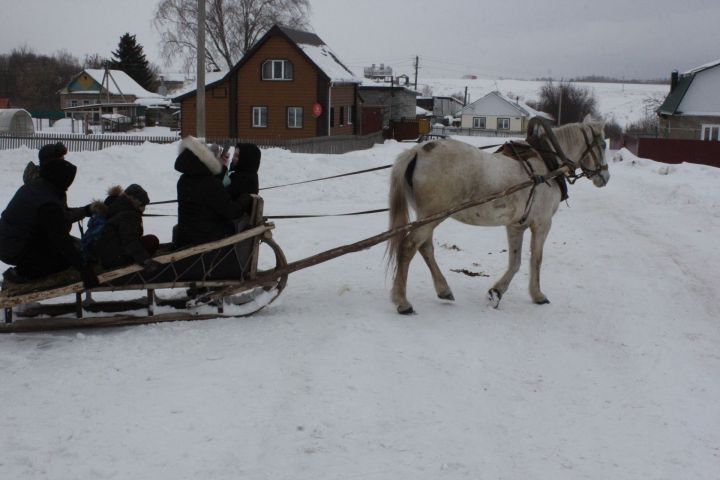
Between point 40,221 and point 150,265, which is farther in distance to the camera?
point 150,265

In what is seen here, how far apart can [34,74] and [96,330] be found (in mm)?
90121

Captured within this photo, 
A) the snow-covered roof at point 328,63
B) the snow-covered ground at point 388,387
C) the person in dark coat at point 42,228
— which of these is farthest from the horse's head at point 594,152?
the snow-covered roof at point 328,63

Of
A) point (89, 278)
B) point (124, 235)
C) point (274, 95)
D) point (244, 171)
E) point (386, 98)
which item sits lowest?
point (89, 278)

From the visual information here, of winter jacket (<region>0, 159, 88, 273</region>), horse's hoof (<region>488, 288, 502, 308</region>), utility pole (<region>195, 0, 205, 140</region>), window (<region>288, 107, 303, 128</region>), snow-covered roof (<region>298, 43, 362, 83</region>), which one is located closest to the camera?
winter jacket (<region>0, 159, 88, 273</region>)

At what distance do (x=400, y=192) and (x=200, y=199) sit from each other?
6.67 feet

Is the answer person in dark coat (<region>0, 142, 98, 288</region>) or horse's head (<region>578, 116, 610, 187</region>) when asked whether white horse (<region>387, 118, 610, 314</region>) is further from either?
person in dark coat (<region>0, 142, 98, 288</region>)

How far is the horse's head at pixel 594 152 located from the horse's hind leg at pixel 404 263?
2332 mm

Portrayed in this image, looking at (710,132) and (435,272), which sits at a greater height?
(710,132)

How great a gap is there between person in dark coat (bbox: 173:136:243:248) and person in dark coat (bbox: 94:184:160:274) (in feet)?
1.27

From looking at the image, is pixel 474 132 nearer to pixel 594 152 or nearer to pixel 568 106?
pixel 568 106

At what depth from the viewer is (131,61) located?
7181 cm

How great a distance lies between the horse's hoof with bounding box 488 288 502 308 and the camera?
296 inches

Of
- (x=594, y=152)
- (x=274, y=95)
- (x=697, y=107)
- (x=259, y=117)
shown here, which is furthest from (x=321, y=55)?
(x=594, y=152)

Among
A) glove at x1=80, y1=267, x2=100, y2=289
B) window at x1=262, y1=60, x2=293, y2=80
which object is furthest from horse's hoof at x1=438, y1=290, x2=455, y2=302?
window at x1=262, y1=60, x2=293, y2=80
